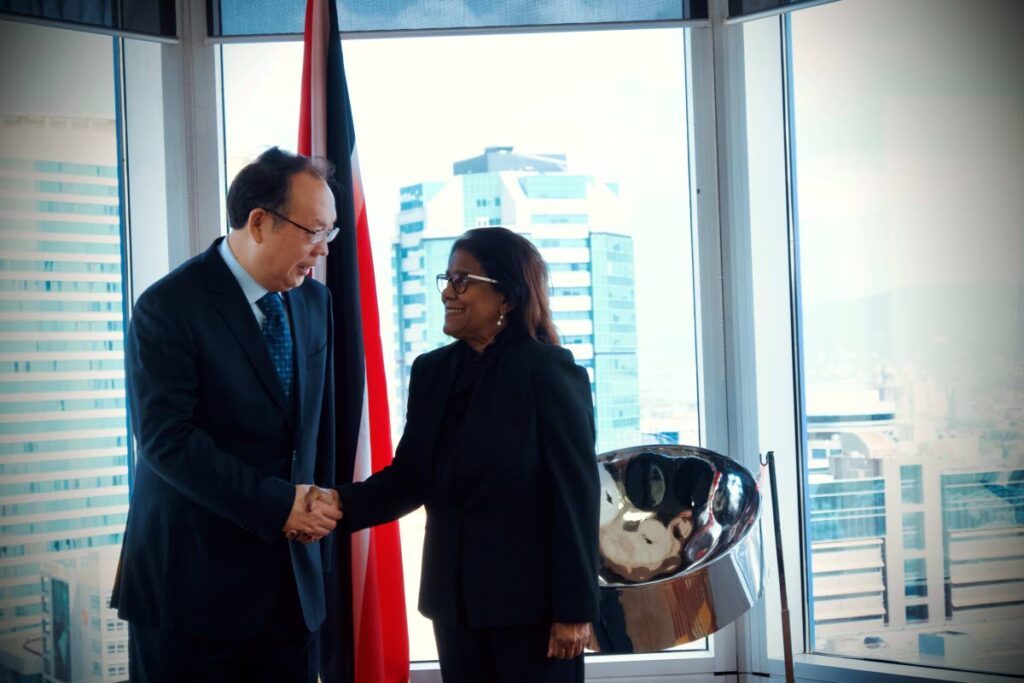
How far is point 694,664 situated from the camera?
2.97m

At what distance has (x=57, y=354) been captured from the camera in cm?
262

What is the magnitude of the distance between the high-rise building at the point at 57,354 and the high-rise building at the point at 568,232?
87 centimetres

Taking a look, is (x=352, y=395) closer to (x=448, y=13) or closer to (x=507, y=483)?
(x=507, y=483)

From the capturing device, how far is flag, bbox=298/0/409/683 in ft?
8.34

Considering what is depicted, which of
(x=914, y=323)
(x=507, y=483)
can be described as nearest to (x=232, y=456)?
(x=507, y=483)

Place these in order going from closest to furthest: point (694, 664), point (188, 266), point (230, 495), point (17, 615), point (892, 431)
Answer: point (230, 495) → point (188, 266) → point (17, 615) → point (892, 431) → point (694, 664)

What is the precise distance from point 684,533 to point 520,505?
0.67m

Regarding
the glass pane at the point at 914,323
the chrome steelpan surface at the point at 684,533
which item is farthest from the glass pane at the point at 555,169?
the chrome steelpan surface at the point at 684,533

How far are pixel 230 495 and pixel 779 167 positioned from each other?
195cm

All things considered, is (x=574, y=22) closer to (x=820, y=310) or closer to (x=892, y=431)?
(x=820, y=310)

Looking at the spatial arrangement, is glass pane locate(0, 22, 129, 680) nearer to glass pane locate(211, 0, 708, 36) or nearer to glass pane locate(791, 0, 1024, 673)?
glass pane locate(211, 0, 708, 36)

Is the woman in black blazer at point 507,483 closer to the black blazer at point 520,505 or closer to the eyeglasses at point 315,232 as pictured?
the black blazer at point 520,505

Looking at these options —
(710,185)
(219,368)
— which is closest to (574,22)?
(710,185)

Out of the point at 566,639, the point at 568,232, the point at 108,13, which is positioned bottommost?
the point at 566,639
